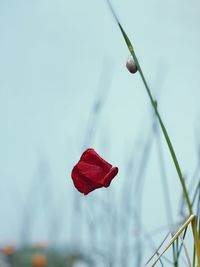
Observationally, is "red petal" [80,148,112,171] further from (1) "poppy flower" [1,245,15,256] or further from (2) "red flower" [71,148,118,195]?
(1) "poppy flower" [1,245,15,256]

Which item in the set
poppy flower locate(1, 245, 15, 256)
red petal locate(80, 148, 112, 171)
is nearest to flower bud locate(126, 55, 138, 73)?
red petal locate(80, 148, 112, 171)

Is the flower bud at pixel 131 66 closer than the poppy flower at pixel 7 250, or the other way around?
the flower bud at pixel 131 66

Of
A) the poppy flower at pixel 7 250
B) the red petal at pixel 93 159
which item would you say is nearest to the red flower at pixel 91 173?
the red petal at pixel 93 159

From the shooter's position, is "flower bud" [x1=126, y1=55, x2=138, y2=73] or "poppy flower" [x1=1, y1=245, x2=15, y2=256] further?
"poppy flower" [x1=1, y1=245, x2=15, y2=256]

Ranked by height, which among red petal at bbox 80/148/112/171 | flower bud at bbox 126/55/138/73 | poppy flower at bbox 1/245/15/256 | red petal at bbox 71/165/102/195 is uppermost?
flower bud at bbox 126/55/138/73

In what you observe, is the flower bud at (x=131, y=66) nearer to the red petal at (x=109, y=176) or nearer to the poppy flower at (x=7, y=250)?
the red petal at (x=109, y=176)

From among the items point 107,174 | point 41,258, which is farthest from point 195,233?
point 41,258

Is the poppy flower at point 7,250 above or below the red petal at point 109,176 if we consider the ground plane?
below

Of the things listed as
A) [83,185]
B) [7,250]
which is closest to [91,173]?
[83,185]

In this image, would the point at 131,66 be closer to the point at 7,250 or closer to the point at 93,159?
the point at 93,159
